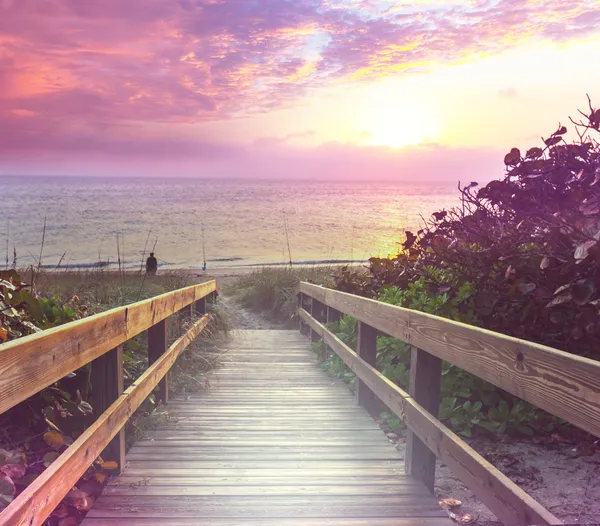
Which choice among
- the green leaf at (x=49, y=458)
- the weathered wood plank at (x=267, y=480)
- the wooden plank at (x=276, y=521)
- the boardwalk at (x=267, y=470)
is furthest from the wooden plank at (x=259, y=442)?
the wooden plank at (x=276, y=521)

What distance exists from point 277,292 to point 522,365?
9.50 meters

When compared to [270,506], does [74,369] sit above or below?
above

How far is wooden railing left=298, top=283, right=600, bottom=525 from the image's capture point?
1.55 m

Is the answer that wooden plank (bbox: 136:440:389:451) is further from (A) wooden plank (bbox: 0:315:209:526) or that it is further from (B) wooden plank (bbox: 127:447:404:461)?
(A) wooden plank (bbox: 0:315:209:526)

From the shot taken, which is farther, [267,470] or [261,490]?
[267,470]

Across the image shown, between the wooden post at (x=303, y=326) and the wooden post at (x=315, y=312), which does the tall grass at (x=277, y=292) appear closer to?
the wooden post at (x=303, y=326)

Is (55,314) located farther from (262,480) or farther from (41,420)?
(262,480)

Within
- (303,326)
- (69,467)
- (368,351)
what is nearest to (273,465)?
(368,351)

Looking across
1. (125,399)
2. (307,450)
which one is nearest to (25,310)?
(125,399)

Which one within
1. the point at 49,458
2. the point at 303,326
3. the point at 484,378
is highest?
the point at 484,378

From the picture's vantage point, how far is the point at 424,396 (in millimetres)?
2820

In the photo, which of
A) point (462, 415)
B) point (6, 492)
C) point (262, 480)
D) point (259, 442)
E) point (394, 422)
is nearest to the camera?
point (6, 492)

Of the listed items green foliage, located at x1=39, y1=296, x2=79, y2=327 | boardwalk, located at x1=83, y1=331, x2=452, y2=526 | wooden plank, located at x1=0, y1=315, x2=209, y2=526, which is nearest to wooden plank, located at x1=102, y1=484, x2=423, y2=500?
boardwalk, located at x1=83, y1=331, x2=452, y2=526

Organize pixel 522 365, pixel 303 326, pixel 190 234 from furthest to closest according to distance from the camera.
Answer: pixel 190 234 → pixel 303 326 → pixel 522 365
